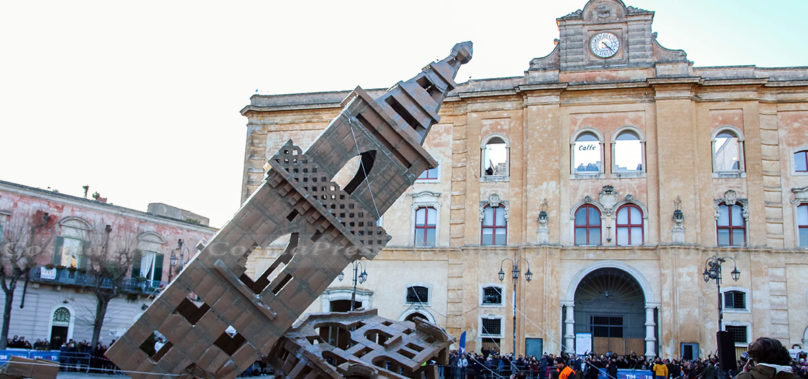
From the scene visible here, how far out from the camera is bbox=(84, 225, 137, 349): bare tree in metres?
35.2

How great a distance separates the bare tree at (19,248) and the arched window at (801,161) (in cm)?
3657

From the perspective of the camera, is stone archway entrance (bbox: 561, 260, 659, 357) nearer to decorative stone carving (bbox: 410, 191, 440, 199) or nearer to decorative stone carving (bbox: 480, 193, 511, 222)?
decorative stone carving (bbox: 480, 193, 511, 222)

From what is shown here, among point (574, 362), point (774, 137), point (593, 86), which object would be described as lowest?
point (574, 362)

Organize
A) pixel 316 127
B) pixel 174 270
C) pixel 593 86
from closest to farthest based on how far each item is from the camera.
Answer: pixel 593 86, pixel 316 127, pixel 174 270

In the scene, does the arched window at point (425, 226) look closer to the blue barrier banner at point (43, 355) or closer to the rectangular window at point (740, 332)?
the rectangular window at point (740, 332)

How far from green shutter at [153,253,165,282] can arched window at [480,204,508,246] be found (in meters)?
20.9

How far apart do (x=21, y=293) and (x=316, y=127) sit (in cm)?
1744

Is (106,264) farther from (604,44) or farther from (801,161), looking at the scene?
(801,161)

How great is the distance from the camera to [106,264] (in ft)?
126

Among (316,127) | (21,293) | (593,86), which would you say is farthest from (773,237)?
(21,293)

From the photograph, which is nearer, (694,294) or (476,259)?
(694,294)

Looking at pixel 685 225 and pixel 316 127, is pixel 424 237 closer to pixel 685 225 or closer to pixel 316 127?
pixel 316 127

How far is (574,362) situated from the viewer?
1063 inches

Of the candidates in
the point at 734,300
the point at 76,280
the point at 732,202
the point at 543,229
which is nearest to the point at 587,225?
the point at 543,229
